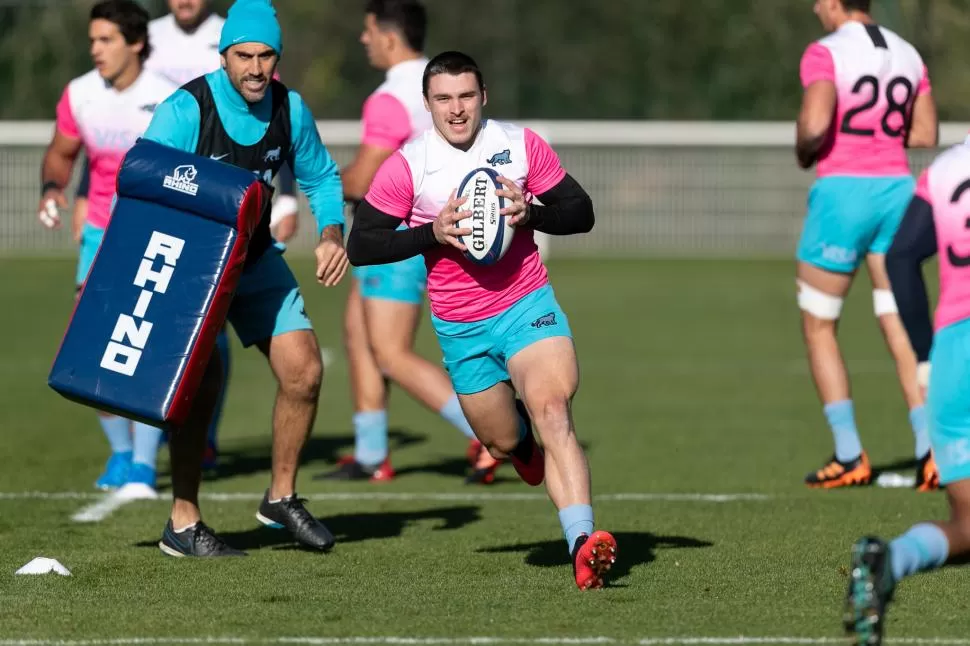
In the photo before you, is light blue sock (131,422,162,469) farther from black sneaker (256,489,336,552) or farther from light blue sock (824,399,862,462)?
light blue sock (824,399,862,462)

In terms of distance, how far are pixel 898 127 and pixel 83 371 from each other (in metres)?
4.65

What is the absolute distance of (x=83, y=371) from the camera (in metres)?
6.74

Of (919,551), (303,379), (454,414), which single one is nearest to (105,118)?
(454,414)

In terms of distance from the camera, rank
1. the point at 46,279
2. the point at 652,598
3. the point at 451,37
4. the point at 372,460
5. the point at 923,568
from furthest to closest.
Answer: the point at 451,37 < the point at 46,279 < the point at 372,460 < the point at 652,598 < the point at 923,568

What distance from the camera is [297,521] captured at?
24.0 ft

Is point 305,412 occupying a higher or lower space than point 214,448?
higher

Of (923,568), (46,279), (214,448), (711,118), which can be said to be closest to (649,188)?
(711,118)

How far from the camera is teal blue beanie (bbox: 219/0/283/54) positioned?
22.9ft

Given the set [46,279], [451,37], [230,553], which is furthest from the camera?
[451,37]

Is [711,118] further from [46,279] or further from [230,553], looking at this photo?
[230,553]

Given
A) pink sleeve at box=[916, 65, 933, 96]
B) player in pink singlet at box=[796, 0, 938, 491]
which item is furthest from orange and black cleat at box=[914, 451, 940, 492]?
pink sleeve at box=[916, 65, 933, 96]

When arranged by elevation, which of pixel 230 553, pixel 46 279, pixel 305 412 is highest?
pixel 305 412

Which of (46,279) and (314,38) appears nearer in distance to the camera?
(46,279)

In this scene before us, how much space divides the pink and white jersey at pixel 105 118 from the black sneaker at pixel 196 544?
268 centimetres
